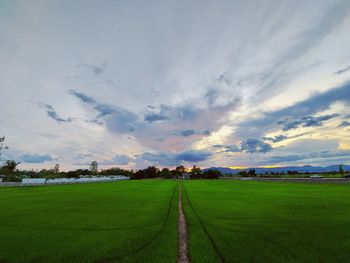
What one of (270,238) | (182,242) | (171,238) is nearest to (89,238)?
(171,238)

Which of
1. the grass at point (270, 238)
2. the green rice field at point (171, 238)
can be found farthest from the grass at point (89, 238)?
the grass at point (270, 238)

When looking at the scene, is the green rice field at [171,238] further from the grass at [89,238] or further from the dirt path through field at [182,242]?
the dirt path through field at [182,242]

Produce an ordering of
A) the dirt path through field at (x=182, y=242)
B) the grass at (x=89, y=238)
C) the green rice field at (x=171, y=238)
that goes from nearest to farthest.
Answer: the dirt path through field at (x=182, y=242), the green rice field at (x=171, y=238), the grass at (x=89, y=238)

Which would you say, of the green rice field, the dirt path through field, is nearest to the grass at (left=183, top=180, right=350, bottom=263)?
the green rice field

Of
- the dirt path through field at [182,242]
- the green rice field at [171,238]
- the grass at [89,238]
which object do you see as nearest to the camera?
the dirt path through field at [182,242]

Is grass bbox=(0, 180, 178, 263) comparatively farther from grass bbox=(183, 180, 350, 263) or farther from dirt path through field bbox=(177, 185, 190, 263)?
grass bbox=(183, 180, 350, 263)

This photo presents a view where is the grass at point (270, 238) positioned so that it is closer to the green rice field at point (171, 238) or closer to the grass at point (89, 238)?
the green rice field at point (171, 238)

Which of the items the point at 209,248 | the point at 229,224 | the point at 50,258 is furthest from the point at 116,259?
the point at 229,224

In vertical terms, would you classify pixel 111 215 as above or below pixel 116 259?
above

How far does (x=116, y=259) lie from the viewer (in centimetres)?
1130

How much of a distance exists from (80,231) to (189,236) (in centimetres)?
823

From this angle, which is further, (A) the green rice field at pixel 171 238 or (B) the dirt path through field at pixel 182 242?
(A) the green rice field at pixel 171 238

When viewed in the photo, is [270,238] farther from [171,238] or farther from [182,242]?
[171,238]

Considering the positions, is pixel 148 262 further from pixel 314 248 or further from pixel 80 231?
pixel 314 248
